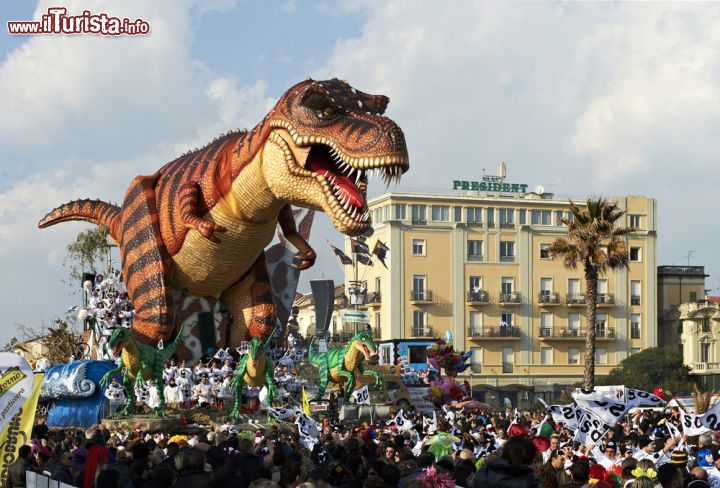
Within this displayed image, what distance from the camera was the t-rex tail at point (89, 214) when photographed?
28.6 m

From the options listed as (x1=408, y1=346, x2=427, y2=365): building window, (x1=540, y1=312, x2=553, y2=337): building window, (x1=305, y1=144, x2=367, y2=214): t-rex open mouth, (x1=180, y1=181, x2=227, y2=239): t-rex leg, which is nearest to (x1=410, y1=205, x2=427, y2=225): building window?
(x1=540, y1=312, x2=553, y2=337): building window

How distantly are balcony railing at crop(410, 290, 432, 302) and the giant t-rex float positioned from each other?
4202 centimetres

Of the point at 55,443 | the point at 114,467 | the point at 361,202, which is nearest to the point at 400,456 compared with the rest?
the point at 114,467

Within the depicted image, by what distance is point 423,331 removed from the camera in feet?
227

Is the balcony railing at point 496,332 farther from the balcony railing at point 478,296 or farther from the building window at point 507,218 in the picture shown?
the building window at point 507,218

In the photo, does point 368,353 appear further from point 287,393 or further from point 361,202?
point 361,202

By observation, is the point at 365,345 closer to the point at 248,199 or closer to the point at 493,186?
the point at 248,199

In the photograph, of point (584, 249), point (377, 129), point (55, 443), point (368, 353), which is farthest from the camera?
point (584, 249)

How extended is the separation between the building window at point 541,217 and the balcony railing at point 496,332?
743 centimetres

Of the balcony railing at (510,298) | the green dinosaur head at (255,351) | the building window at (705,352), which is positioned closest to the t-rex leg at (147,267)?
the green dinosaur head at (255,351)

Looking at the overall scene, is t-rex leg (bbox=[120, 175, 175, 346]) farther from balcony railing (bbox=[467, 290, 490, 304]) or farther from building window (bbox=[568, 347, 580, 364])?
building window (bbox=[568, 347, 580, 364])

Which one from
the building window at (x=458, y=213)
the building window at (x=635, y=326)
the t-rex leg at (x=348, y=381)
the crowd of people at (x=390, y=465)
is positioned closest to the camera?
the crowd of people at (x=390, y=465)

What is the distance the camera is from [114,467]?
9.53 meters

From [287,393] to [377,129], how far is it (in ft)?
28.4
